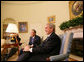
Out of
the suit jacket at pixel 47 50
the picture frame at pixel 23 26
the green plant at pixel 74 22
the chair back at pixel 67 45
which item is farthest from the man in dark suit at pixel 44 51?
the picture frame at pixel 23 26

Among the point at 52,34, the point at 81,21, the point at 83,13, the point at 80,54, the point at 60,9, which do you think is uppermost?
the point at 60,9

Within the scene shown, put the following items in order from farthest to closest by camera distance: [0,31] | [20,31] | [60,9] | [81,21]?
1. [20,31]
2. [0,31]
3. [60,9]
4. [81,21]

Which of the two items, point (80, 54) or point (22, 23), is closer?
point (80, 54)

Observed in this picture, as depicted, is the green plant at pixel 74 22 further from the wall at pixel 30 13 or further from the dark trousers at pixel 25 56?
the dark trousers at pixel 25 56

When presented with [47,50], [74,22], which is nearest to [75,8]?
[74,22]

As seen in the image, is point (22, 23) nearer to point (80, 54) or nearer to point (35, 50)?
point (80, 54)

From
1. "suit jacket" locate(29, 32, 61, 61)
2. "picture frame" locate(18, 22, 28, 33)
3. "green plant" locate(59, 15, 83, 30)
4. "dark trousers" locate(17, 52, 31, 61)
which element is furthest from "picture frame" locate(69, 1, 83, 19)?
"dark trousers" locate(17, 52, 31, 61)

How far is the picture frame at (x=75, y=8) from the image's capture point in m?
4.63

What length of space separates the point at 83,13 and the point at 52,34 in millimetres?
2691

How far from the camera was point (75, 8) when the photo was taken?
488 cm

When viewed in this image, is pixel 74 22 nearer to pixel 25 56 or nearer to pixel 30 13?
pixel 25 56

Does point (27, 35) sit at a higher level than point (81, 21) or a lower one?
lower

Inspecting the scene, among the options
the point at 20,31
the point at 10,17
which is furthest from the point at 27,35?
the point at 10,17

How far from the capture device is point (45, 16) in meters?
6.56
